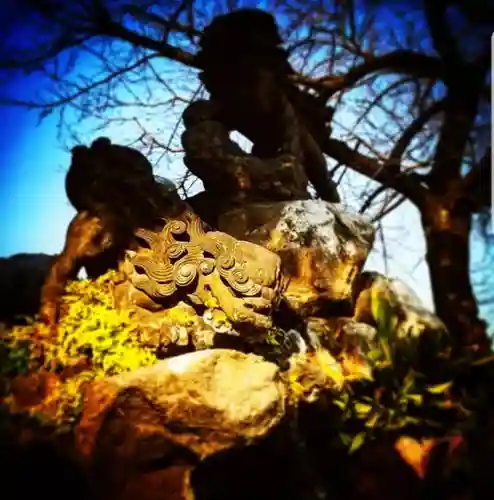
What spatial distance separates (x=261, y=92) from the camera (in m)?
3.70

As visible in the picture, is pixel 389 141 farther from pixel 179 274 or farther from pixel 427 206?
pixel 179 274

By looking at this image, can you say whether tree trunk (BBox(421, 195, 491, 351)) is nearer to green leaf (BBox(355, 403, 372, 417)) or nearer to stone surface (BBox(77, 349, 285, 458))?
green leaf (BBox(355, 403, 372, 417))

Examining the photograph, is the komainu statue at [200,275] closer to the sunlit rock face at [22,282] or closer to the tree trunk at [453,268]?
the sunlit rock face at [22,282]

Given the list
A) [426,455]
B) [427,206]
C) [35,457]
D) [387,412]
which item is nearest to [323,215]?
[427,206]

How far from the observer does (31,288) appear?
2.72 meters

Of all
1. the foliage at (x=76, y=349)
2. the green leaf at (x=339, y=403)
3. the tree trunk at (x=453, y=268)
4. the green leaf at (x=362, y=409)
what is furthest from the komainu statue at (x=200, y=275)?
the tree trunk at (x=453, y=268)

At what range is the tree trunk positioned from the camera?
11.9 feet

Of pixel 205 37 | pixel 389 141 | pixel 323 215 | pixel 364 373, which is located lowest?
pixel 364 373

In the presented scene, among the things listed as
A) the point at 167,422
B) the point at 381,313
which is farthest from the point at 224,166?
the point at 167,422

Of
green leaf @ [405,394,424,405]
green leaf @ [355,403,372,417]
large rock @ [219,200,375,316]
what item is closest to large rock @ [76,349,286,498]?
green leaf @ [355,403,372,417]

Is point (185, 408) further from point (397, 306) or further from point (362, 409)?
point (397, 306)

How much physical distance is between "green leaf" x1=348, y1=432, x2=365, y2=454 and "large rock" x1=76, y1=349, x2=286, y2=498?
0.83m

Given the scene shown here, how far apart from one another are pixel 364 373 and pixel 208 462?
1.18 m

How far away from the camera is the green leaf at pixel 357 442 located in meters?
2.87
